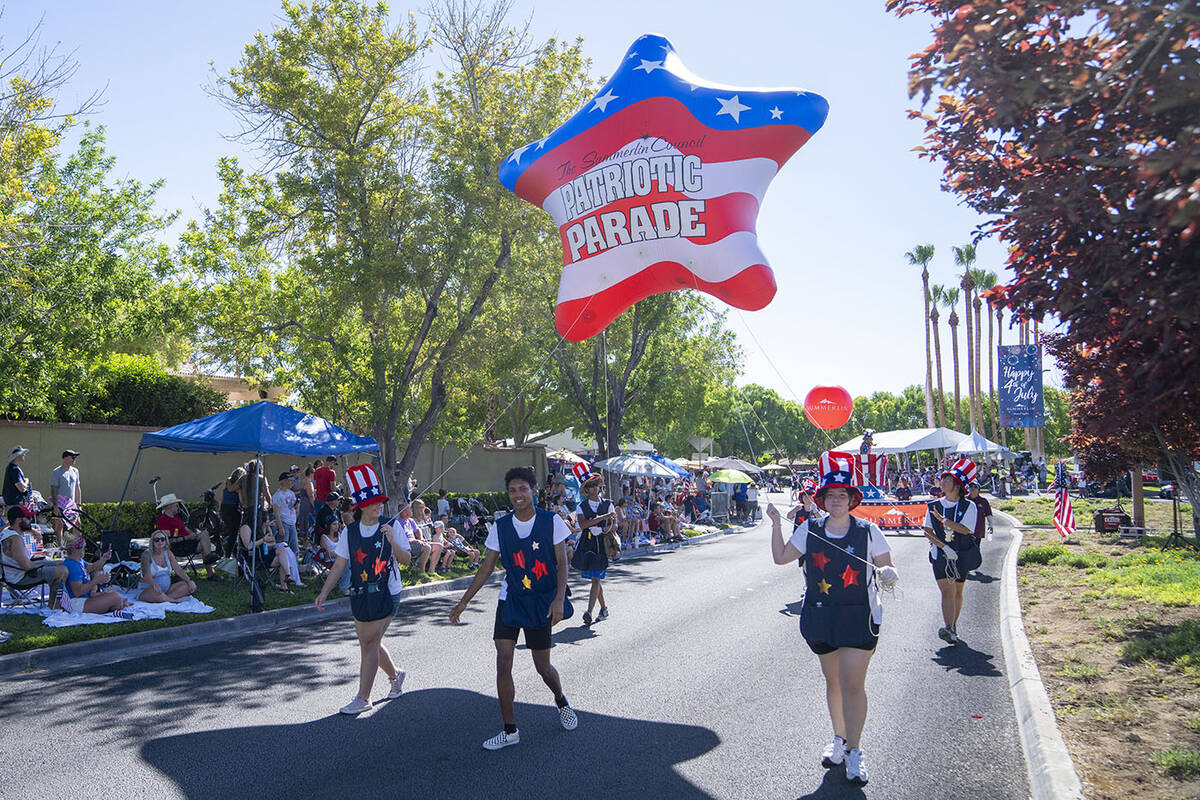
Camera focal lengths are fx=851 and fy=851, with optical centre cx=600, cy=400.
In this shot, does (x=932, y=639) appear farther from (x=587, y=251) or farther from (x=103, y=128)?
(x=103, y=128)

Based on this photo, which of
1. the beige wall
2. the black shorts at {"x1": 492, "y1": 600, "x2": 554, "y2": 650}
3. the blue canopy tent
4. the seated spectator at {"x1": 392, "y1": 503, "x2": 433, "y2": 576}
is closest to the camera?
the black shorts at {"x1": 492, "y1": 600, "x2": 554, "y2": 650}

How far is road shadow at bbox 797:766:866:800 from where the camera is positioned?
4.85 meters

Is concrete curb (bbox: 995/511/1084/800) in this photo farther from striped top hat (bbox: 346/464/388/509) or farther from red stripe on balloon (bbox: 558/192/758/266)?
red stripe on balloon (bbox: 558/192/758/266)

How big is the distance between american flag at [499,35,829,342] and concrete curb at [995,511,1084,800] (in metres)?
4.28

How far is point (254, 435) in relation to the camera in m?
12.4

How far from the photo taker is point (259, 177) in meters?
16.3

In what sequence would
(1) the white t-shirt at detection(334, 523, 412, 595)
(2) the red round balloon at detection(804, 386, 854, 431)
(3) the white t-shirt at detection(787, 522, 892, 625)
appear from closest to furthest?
(3) the white t-shirt at detection(787, 522, 892, 625)
(1) the white t-shirt at detection(334, 523, 412, 595)
(2) the red round balloon at detection(804, 386, 854, 431)

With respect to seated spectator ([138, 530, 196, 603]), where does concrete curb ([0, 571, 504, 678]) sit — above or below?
below

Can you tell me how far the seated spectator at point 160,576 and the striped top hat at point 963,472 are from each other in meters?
9.34

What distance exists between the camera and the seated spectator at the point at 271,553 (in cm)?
1224

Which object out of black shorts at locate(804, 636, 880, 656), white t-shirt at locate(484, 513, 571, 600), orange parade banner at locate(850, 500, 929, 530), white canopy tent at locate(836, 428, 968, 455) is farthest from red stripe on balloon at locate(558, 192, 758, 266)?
white canopy tent at locate(836, 428, 968, 455)

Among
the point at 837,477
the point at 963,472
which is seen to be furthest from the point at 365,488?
the point at 963,472

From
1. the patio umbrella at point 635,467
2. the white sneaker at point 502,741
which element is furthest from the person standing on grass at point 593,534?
the patio umbrella at point 635,467

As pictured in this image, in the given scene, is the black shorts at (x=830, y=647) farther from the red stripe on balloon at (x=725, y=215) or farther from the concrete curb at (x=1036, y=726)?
the red stripe on balloon at (x=725, y=215)
